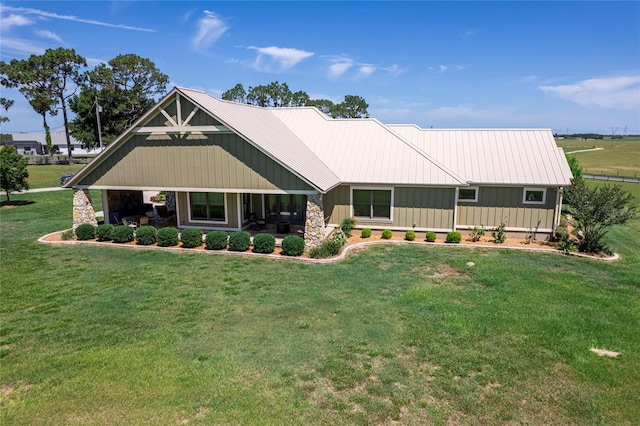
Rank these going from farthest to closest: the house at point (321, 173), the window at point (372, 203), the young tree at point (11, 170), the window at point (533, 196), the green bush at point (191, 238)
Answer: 1. the young tree at point (11, 170)
2. the window at point (372, 203)
3. the window at point (533, 196)
4. the green bush at point (191, 238)
5. the house at point (321, 173)

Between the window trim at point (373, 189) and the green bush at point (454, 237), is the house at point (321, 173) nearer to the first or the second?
the window trim at point (373, 189)

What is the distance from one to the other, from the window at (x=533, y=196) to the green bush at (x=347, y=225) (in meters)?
7.73

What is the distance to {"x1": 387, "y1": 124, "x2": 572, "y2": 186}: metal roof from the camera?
58.3ft

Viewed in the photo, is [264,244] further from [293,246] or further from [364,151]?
[364,151]

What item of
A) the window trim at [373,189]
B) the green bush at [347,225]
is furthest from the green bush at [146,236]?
the window trim at [373,189]

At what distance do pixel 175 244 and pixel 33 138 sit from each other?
322ft

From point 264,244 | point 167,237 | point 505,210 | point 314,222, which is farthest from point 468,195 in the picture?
point 167,237

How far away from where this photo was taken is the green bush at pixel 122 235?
56.5ft

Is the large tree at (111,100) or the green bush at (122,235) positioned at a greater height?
the large tree at (111,100)

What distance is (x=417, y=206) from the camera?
18.2m

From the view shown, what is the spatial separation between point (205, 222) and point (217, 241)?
3050 mm

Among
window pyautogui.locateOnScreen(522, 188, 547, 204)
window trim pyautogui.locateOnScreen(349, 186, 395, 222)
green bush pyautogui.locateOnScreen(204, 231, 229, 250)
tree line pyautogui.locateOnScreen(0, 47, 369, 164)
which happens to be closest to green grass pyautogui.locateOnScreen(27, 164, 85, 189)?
tree line pyautogui.locateOnScreen(0, 47, 369, 164)

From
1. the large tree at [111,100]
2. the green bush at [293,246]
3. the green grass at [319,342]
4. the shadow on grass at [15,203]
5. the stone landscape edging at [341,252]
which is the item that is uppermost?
the large tree at [111,100]

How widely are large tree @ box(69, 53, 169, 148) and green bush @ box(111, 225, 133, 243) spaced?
4348cm
